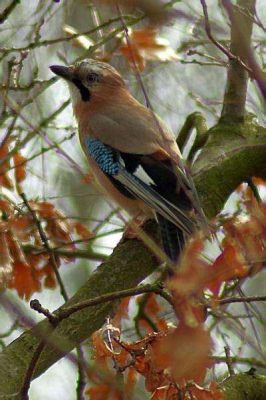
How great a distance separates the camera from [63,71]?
5.80 metres

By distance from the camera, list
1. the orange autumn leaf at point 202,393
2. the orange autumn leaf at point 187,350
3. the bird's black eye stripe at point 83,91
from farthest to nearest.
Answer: the bird's black eye stripe at point 83,91 → the orange autumn leaf at point 202,393 → the orange autumn leaf at point 187,350

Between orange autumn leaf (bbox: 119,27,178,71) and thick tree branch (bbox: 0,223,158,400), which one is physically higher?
orange autumn leaf (bbox: 119,27,178,71)

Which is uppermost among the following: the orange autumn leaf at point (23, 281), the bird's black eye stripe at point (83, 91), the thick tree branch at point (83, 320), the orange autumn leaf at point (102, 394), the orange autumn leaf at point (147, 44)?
the bird's black eye stripe at point (83, 91)

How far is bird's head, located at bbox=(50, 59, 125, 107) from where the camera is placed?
6030 millimetres

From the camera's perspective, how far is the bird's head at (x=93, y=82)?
19.8ft

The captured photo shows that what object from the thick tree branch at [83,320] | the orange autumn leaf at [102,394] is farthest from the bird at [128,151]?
the orange autumn leaf at [102,394]

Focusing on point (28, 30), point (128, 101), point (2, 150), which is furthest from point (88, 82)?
point (2, 150)

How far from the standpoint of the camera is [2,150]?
15.2 feet

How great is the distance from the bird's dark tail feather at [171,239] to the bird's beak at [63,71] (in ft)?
5.19

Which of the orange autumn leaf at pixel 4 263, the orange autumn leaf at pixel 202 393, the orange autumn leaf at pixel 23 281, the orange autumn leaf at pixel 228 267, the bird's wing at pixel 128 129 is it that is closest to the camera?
the orange autumn leaf at pixel 228 267

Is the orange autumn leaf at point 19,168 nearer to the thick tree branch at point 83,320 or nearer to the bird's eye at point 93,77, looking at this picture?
the thick tree branch at point 83,320

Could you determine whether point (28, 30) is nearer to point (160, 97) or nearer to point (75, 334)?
point (160, 97)

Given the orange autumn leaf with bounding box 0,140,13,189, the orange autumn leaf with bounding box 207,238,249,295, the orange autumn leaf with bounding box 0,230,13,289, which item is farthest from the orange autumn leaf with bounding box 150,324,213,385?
the orange autumn leaf with bounding box 0,140,13,189

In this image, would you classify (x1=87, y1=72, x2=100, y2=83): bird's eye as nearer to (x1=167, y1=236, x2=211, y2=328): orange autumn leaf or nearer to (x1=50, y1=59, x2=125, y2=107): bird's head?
(x1=50, y1=59, x2=125, y2=107): bird's head
